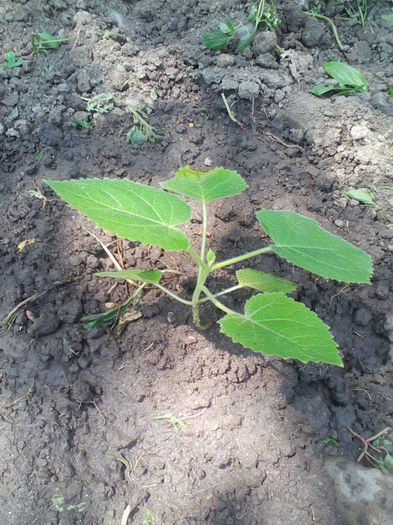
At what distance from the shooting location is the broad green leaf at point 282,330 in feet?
3.66

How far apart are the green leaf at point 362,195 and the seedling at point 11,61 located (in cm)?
136

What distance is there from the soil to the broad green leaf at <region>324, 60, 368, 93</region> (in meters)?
0.06

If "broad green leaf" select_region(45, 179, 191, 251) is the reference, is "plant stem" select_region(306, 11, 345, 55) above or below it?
below

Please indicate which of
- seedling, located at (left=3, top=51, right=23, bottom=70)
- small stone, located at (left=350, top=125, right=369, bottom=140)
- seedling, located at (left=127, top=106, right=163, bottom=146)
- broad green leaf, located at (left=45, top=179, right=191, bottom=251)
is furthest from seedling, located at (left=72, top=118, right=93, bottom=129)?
small stone, located at (left=350, top=125, right=369, bottom=140)

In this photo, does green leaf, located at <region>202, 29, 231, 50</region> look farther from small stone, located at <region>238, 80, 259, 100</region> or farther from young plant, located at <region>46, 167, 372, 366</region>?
young plant, located at <region>46, 167, 372, 366</region>

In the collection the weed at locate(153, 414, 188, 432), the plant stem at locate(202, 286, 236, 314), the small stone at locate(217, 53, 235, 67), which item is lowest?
the weed at locate(153, 414, 188, 432)

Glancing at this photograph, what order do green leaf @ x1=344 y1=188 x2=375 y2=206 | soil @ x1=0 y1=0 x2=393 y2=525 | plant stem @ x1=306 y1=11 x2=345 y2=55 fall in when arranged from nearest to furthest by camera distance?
soil @ x1=0 y1=0 x2=393 y2=525, green leaf @ x1=344 y1=188 x2=375 y2=206, plant stem @ x1=306 y1=11 x2=345 y2=55

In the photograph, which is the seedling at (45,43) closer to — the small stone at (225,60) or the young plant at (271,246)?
the small stone at (225,60)

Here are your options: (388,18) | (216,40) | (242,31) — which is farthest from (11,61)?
(388,18)

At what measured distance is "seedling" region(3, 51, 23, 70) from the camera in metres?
2.04

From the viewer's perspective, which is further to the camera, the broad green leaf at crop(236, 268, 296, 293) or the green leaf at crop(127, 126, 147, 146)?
the green leaf at crop(127, 126, 147, 146)

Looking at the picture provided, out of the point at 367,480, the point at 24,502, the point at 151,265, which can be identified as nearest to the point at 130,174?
the point at 151,265

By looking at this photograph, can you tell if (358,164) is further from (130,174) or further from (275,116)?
(130,174)

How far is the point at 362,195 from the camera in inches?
70.4
